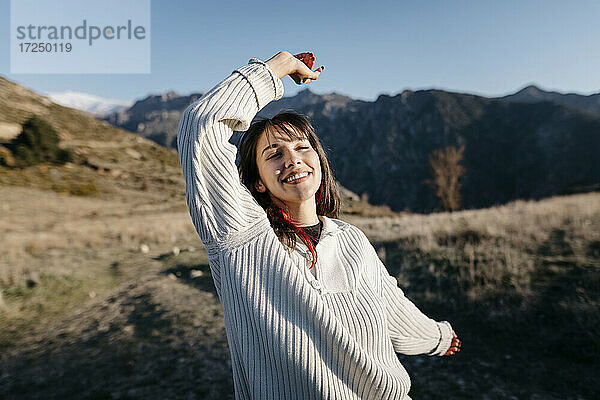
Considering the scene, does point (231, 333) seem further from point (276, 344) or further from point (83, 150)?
point (83, 150)

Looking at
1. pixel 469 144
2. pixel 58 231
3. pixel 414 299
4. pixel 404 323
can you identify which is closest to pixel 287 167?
pixel 404 323

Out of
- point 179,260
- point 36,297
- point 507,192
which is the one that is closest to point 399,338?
point 36,297

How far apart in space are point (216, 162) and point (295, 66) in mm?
587

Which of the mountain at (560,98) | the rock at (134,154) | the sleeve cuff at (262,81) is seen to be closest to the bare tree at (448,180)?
the rock at (134,154)

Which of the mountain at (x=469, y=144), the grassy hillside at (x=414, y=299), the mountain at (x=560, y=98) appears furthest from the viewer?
the mountain at (x=560, y=98)

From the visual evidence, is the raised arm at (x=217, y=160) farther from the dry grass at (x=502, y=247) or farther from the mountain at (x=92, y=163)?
the mountain at (x=92, y=163)

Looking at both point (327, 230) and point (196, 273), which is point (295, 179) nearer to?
point (327, 230)

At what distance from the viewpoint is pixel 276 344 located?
3.57 feet

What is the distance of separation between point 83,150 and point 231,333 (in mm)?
33460

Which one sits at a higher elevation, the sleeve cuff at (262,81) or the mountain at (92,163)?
the mountain at (92,163)

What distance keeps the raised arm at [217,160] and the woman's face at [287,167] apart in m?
0.18

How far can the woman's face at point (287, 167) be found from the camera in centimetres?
141

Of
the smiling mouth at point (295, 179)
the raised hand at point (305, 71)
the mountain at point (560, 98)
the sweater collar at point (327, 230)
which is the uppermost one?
the mountain at point (560, 98)

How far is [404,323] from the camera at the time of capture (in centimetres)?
153
